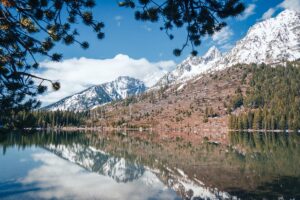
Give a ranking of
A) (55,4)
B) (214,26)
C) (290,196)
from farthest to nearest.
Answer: (290,196), (214,26), (55,4)

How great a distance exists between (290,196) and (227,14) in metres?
25.8

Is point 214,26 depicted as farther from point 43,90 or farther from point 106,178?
point 106,178

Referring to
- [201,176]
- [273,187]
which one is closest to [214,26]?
[273,187]

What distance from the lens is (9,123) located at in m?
14.4

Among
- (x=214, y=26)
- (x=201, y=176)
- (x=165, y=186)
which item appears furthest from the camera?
(x=201, y=176)

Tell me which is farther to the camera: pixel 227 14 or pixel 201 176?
pixel 201 176

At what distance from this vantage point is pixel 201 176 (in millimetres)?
46000

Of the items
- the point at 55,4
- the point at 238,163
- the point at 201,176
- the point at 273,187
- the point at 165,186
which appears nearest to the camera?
the point at 55,4

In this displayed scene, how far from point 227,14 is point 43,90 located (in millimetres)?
8574

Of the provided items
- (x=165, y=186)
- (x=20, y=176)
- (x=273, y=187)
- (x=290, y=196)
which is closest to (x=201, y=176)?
(x=165, y=186)

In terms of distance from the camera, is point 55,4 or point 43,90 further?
point 43,90

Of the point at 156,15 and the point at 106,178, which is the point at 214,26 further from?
the point at 106,178

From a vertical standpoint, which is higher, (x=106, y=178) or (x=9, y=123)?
(x=9, y=123)

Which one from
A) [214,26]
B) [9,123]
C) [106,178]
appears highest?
[214,26]
